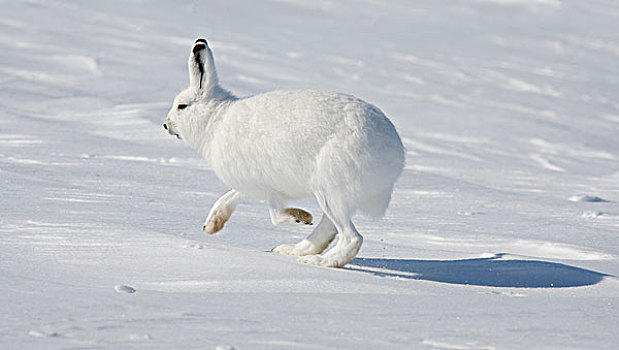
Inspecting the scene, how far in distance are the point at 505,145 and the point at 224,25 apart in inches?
244

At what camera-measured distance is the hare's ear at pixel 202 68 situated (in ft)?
15.7

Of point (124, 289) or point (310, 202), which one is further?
point (310, 202)

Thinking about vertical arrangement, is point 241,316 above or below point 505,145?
above

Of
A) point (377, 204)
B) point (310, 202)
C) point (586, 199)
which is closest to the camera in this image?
point (377, 204)

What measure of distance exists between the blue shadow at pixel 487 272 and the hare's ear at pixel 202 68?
1.20 m

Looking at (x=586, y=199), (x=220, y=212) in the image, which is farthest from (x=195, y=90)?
(x=586, y=199)

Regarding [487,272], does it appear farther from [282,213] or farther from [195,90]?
[195,90]

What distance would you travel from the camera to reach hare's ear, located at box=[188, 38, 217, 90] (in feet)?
15.7

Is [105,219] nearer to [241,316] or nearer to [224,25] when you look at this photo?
[241,316]

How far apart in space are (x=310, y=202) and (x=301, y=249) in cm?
228

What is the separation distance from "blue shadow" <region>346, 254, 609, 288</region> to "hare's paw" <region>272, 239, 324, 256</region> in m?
0.20

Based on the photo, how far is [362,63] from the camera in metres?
14.1

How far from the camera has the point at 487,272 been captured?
4566 millimetres

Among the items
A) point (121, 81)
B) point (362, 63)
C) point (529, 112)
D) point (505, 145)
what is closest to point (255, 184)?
point (505, 145)
